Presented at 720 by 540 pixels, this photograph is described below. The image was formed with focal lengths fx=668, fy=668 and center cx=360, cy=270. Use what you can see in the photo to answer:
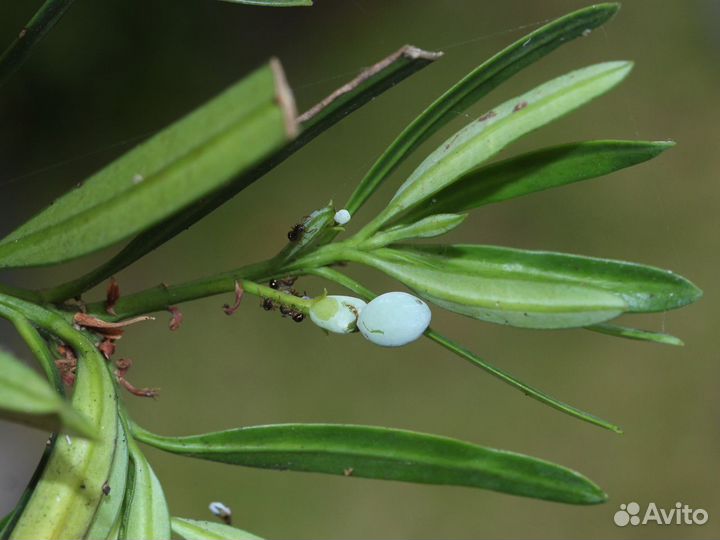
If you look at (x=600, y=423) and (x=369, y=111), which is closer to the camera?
(x=600, y=423)

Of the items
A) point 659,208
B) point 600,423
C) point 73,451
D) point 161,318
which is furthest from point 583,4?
point 73,451

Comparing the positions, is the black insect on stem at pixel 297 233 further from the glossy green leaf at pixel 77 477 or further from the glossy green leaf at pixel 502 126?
the glossy green leaf at pixel 77 477

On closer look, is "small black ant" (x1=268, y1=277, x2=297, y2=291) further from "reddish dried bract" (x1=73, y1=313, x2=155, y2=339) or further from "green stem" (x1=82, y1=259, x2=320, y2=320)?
"reddish dried bract" (x1=73, y1=313, x2=155, y2=339)

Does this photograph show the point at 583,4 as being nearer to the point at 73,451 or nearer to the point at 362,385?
the point at 362,385

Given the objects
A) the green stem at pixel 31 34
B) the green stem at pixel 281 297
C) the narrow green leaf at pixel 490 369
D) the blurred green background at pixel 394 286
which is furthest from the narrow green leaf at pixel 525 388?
the blurred green background at pixel 394 286

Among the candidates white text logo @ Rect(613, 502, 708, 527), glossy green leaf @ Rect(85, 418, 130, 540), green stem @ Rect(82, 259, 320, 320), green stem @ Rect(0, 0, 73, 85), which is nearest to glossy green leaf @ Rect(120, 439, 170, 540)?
glossy green leaf @ Rect(85, 418, 130, 540)

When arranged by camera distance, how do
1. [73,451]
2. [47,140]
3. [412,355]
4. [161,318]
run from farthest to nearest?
1. [412,355]
2. [161,318]
3. [47,140]
4. [73,451]

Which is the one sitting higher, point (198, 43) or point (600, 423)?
point (198, 43)
